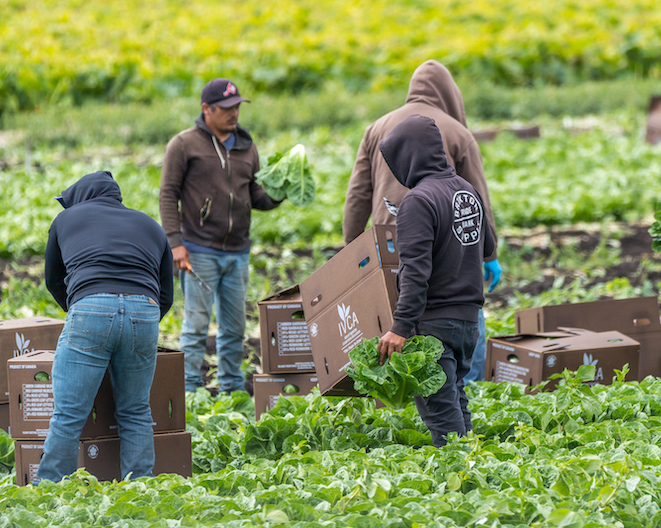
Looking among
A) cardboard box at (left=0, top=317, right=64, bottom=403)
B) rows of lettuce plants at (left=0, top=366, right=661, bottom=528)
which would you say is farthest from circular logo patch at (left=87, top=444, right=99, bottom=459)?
cardboard box at (left=0, top=317, right=64, bottom=403)

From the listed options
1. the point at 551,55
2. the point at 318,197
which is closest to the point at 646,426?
the point at 318,197

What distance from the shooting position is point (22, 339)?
178 inches

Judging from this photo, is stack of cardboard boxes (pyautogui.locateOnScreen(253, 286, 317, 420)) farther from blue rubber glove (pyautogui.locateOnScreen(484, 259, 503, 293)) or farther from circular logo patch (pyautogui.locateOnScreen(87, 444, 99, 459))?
blue rubber glove (pyautogui.locateOnScreen(484, 259, 503, 293))

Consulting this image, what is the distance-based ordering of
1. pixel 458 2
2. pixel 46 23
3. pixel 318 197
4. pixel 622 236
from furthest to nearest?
pixel 458 2 → pixel 46 23 → pixel 318 197 → pixel 622 236

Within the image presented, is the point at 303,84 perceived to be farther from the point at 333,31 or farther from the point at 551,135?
the point at 551,135

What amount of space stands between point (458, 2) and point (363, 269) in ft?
71.5

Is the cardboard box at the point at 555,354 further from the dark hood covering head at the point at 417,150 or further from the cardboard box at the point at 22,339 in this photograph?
the cardboard box at the point at 22,339

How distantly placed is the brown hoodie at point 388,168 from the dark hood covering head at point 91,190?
57.5 inches

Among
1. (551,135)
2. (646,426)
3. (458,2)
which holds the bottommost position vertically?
(646,426)

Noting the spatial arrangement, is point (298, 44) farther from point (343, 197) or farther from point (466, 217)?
point (466, 217)

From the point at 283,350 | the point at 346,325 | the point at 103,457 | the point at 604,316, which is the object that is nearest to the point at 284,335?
the point at 283,350

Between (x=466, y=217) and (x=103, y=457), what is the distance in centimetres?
204

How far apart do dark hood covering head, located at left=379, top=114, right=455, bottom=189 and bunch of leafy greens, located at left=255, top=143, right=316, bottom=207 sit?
4.57ft

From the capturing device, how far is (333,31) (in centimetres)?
2134
